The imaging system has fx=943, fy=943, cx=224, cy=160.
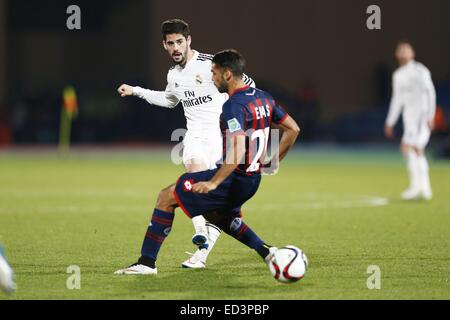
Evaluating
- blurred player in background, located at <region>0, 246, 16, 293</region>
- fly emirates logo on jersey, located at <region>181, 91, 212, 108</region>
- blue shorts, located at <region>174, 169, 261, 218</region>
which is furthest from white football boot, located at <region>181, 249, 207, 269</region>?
blurred player in background, located at <region>0, 246, 16, 293</region>

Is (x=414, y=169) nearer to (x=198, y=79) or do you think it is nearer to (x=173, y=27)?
(x=198, y=79)

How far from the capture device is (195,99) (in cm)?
967

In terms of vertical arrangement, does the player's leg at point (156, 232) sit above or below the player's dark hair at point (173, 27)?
below

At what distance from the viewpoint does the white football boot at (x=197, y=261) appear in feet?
29.8

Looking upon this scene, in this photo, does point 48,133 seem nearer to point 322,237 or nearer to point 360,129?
point 360,129

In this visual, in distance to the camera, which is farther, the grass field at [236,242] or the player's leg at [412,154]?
the player's leg at [412,154]

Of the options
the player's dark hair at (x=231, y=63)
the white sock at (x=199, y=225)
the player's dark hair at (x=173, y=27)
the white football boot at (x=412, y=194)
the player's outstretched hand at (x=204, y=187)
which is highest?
the player's dark hair at (x=173, y=27)

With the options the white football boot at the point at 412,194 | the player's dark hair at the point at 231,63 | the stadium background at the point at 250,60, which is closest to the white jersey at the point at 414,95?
the white football boot at the point at 412,194

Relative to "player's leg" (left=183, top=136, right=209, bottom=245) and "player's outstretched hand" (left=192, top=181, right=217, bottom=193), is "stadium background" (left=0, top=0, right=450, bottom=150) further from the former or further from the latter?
"player's outstretched hand" (left=192, top=181, right=217, bottom=193)

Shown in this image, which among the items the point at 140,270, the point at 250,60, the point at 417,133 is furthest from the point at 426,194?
the point at 250,60

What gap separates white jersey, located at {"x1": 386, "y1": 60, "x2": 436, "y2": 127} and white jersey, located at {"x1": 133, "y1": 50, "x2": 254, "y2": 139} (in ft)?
24.2

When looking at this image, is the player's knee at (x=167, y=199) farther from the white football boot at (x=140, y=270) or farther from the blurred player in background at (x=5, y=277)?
the blurred player in background at (x=5, y=277)

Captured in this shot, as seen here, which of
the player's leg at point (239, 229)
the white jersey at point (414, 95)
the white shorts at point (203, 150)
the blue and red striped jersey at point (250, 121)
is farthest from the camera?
the white jersey at point (414, 95)

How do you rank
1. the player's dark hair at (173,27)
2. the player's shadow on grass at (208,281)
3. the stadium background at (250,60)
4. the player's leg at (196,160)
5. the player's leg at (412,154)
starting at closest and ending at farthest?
the player's shadow on grass at (208,281) → the player's dark hair at (173,27) → the player's leg at (196,160) → the player's leg at (412,154) → the stadium background at (250,60)
